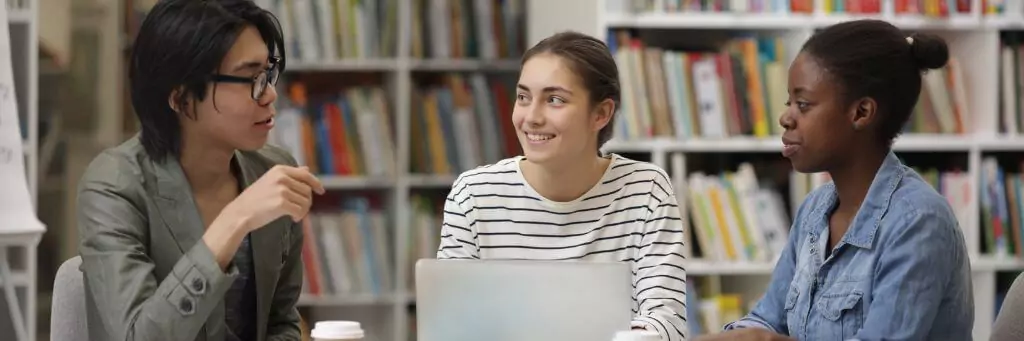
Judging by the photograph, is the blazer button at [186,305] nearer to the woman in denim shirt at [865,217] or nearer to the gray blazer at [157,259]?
the gray blazer at [157,259]

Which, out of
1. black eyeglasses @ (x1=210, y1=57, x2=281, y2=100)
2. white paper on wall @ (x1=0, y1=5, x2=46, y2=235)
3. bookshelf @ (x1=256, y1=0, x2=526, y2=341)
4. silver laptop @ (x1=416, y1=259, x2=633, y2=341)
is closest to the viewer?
silver laptop @ (x1=416, y1=259, x2=633, y2=341)

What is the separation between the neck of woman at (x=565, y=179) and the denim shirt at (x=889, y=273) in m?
0.40

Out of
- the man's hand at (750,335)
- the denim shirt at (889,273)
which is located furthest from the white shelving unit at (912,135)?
the man's hand at (750,335)

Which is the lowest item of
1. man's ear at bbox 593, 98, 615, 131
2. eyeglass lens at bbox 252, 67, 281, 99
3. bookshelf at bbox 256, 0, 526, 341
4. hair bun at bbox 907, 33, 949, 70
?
bookshelf at bbox 256, 0, 526, 341

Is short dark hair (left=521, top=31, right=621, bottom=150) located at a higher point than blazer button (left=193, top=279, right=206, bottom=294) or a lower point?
higher

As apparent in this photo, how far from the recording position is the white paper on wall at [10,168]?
2893 mm

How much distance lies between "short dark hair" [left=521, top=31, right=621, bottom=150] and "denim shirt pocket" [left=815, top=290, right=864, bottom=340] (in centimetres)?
54

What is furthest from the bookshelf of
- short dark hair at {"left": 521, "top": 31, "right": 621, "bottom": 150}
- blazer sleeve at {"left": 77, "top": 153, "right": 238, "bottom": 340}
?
blazer sleeve at {"left": 77, "top": 153, "right": 238, "bottom": 340}

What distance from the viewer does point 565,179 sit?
2141 millimetres

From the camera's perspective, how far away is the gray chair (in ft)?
5.99

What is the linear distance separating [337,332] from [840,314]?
0.72 metres

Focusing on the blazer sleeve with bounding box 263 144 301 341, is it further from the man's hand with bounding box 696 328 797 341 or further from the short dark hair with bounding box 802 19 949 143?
the short dark hair with bounding box 802 19 949 143

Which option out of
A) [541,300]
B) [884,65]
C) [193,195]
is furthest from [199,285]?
[884,65]

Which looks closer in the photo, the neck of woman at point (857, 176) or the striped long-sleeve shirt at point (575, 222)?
the neck of woman at point (857, 176)
